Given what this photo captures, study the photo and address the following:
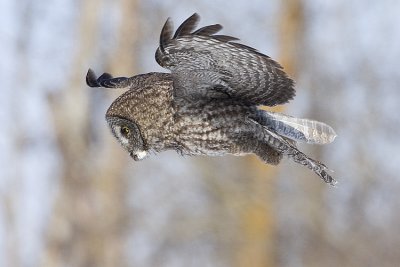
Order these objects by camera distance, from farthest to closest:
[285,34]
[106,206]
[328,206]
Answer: [106,206], [328,206], [285,34]

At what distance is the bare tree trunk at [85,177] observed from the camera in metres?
14.5

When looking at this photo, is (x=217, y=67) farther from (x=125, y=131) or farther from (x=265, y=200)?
(x=265, y=200)

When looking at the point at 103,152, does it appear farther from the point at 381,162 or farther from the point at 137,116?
the point at 137,116

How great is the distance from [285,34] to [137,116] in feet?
25.2

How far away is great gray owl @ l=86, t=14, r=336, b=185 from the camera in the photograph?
16.8 feet

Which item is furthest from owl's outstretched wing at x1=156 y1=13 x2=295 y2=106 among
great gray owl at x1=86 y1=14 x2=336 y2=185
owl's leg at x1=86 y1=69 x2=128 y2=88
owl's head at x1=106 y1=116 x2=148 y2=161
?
owl's leg at x1=86 y1=69 x2=128 y2=88

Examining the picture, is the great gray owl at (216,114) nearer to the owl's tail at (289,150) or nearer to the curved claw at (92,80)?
the owl's tail at (289,150)

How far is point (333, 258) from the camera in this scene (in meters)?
14.1

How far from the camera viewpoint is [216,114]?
17.3 ft

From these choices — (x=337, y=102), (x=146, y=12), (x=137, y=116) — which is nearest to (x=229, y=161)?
(x=337, y=102)

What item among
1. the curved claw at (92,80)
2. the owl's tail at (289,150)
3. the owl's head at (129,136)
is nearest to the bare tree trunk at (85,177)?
the curved claw at (92,80)

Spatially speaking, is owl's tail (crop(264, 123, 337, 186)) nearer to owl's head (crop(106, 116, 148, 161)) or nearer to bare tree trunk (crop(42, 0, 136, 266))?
owl's head (crop(106, 116, 148, 161))

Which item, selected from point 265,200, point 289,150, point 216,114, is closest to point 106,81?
point 216,114

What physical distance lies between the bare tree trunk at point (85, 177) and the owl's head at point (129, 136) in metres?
9.05
